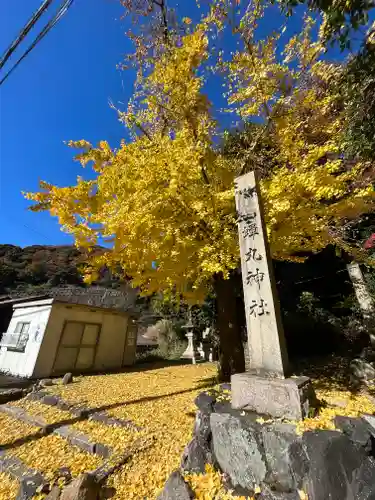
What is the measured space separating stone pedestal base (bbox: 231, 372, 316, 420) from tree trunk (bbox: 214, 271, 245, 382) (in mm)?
3498

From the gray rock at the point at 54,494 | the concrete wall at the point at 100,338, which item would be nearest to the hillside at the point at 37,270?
the concrete wall at the point at 100,338

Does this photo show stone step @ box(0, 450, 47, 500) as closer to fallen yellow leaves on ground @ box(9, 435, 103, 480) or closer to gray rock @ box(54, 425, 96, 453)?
fallen yellow leaves on ground @ box(9, 435, 103, 480)

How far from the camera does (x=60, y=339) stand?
37.3ft

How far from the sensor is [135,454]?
3.98 meters

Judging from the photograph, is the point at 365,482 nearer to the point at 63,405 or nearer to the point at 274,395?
the point at 274,395

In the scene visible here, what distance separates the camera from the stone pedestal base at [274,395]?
321 cm

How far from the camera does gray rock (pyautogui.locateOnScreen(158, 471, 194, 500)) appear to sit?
2893mm

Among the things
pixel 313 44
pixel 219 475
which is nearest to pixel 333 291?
pixel 313 44

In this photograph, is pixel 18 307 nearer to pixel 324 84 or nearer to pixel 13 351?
pixel 13 351

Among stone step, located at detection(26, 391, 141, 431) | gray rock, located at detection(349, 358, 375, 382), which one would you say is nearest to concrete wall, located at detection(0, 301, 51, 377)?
stone step, located at detection(26, 391, 141, 431)

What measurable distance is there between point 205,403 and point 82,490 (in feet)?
6.76

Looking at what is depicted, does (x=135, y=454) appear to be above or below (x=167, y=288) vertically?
below

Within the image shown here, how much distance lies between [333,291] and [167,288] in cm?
923

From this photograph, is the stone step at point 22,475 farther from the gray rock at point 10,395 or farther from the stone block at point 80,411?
the gray rock at point 10,395
